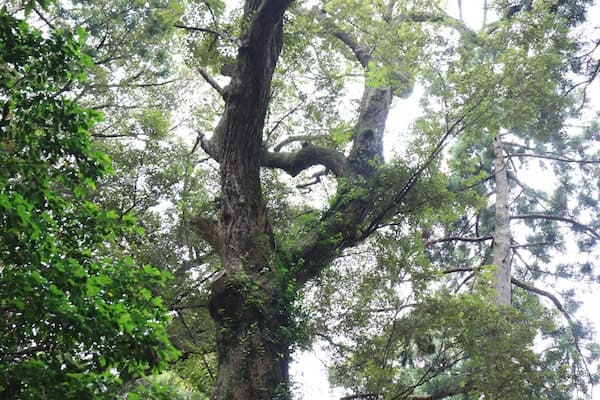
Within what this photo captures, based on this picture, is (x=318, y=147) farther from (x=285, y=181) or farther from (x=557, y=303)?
(x=557, y=303)

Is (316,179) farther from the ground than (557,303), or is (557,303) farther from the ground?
(316,179)

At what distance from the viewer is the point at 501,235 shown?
1057cm

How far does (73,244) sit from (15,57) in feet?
3.36

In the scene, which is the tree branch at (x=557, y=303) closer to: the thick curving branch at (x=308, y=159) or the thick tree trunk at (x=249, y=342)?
the thick curving branch at (x=308, y=159)

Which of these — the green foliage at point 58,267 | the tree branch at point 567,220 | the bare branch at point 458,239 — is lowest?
the green foliage at point 58,267

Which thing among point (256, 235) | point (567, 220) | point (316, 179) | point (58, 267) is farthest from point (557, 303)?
point (58, 267)

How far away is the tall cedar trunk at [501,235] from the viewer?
9730mm

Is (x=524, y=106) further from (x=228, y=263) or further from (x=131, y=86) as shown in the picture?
(x=131, y=86)

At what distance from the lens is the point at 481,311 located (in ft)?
21.3

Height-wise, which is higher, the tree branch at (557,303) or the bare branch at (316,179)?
the bare branch at (316,179)

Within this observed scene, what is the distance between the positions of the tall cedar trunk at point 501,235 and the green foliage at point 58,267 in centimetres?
779

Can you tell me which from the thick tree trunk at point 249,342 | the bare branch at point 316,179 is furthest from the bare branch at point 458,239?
the thick tree trunk at point 249,342

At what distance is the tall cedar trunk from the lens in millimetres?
9730

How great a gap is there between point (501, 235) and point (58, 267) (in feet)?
31.2
